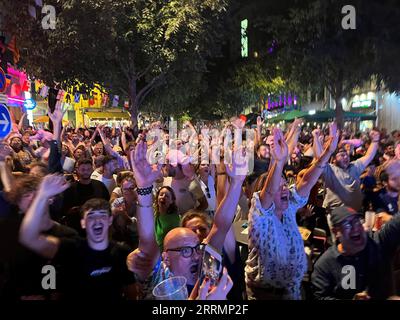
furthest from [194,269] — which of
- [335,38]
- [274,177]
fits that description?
[335,38]

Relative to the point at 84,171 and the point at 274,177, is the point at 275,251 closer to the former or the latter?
the point at 274,177

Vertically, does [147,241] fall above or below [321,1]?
below

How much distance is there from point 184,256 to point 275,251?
82 cm

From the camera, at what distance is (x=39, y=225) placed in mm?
2795

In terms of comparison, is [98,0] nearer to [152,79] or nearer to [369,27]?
[152,79]

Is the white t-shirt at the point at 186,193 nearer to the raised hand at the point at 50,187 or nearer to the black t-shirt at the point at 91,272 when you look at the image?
the black t-shirt at the point at 91,272

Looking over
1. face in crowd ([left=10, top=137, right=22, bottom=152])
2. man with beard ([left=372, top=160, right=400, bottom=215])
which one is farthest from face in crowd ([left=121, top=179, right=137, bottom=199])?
face in crowd ([left=10, top=137, right=22, bottom=152])

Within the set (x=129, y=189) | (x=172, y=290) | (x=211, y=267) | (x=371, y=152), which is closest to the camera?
(x=172, y=290)

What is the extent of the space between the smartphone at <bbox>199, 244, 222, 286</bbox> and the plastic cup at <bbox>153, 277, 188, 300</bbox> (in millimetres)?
171

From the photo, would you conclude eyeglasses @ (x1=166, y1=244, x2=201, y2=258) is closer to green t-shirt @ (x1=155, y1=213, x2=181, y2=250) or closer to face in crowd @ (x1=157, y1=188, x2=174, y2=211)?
green t-shirt @ (x1=155, y1=213, x2=181, y2=250)

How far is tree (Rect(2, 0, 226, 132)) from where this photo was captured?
974cm

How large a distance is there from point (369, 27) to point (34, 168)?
8.78m
